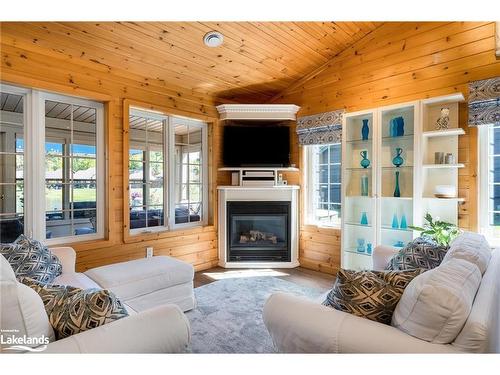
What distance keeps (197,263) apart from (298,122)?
2.45 meters

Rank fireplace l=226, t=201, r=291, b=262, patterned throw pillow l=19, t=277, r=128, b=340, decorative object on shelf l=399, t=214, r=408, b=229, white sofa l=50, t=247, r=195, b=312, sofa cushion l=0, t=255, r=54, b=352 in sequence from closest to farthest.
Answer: sofa cushion l=0, t=255, r=54, b=352, patterned throw pillow l=19, t=277, r=128, b=340, white sofa l=50, t=247, r=195, b=312, decorative object on shelf l=399, t=214, r=408, b=229, fireplace l=226, t=201, r=291, b=262

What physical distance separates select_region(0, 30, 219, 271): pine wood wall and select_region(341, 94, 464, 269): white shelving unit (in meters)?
1.90

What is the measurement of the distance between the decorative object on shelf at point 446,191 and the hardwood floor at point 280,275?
155 cm

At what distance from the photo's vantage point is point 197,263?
4.06 m

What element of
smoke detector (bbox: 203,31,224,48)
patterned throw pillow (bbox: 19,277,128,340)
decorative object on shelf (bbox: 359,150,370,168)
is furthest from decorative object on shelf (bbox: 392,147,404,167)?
patterned throw pillow (bbox: 19,277,128,340)

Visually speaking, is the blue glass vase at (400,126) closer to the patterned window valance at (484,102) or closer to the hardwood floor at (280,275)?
the patterned window valance at (484,102)

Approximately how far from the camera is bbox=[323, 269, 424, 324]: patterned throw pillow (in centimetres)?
128

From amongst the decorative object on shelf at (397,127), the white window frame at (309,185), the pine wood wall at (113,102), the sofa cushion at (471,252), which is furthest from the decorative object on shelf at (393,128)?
the pine wood wall at (113,102)

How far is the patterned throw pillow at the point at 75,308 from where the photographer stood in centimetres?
119

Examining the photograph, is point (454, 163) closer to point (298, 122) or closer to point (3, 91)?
point (298, 122)

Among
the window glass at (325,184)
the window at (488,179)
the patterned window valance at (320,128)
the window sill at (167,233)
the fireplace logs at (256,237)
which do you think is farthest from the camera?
the fireplace logs at (256,237)

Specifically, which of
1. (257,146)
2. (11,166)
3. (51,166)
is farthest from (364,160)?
(11,166)

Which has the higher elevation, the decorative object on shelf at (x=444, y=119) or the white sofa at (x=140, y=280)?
the decorative object on shelf at (x=444, y=119)

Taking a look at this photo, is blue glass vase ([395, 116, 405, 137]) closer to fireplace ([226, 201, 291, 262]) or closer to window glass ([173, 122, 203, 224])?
fireplace ([226, 201, 291, 262])
